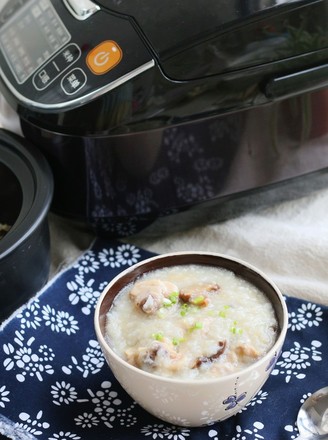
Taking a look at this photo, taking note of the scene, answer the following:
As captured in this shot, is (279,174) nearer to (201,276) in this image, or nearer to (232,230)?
(232,230)

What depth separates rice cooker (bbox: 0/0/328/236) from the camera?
0.87 m

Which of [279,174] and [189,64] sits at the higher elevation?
[189,64]

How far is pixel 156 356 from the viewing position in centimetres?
70

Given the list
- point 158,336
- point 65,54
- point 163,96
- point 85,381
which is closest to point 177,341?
point 158,336

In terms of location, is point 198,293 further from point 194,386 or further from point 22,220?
point 22,220

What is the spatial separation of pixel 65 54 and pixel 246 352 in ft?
1.48

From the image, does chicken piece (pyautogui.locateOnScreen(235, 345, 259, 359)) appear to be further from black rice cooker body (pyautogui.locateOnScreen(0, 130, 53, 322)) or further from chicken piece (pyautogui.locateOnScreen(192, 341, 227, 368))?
black rice cooker body (pyautogui.locateOnScreen(0, 130, 53, 322))

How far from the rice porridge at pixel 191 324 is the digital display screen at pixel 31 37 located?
0.33m

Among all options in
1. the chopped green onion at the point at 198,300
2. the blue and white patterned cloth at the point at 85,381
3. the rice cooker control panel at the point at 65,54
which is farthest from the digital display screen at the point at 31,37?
the chopped green onion at the point at 198,300

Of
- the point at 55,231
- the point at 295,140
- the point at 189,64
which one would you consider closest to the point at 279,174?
the point at 295,140

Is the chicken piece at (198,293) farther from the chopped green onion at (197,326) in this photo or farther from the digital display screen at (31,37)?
the digital display screen at (31,37)

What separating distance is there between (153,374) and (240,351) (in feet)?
0.29

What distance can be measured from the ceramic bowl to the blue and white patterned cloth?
2 centimetres

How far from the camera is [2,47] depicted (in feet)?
3.27
